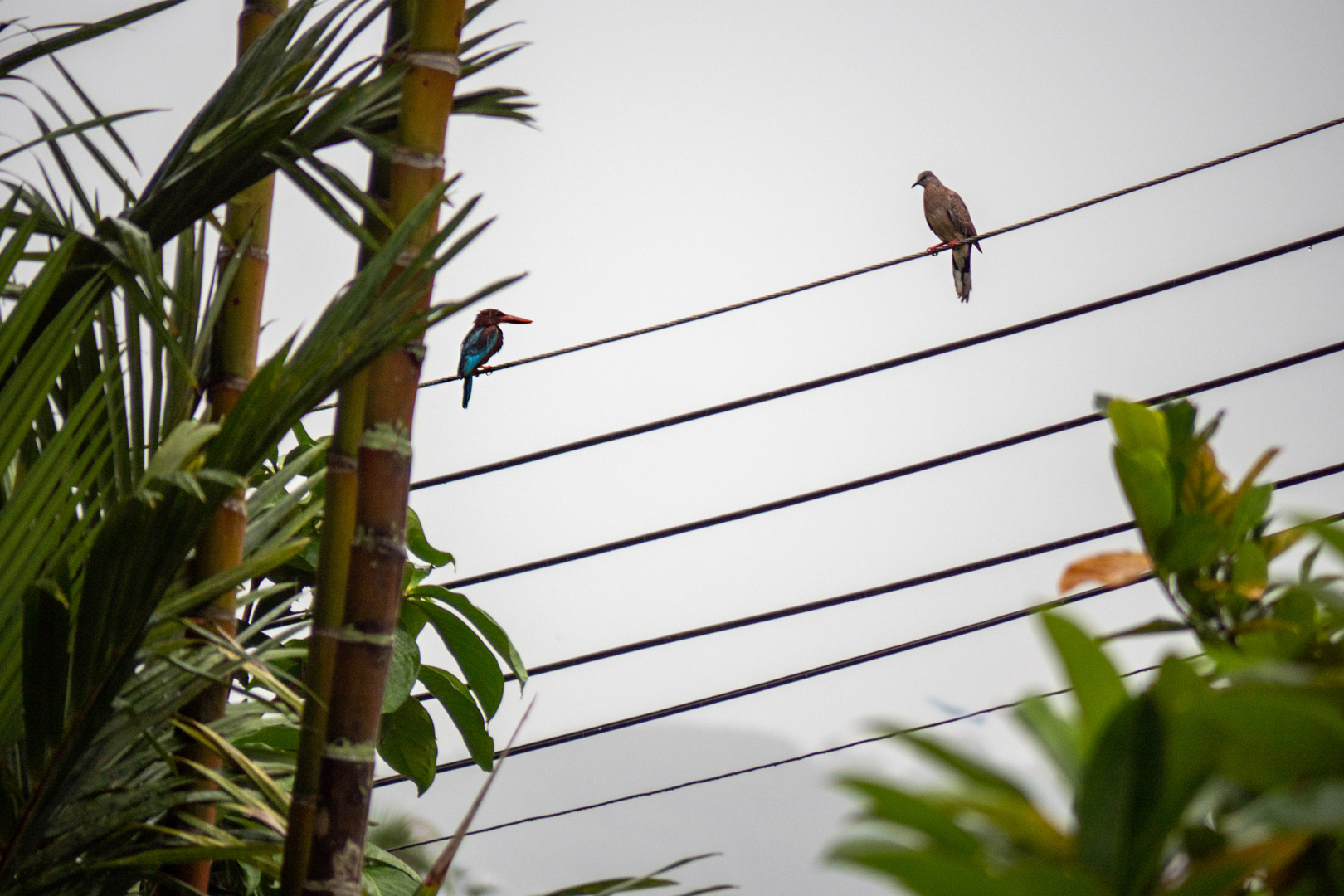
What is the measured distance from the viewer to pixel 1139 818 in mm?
404

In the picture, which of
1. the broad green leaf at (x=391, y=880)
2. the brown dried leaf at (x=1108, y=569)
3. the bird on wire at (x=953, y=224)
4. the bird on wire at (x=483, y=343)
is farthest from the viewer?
the bird on wire at (x=953, y=224)

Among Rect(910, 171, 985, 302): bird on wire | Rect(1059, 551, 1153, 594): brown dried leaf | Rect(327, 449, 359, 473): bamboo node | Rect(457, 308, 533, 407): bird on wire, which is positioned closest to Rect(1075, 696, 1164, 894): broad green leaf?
Rect(1059, 551, 1153, 594): brown dried leaf

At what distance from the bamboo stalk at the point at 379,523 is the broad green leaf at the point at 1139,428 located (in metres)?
0.65

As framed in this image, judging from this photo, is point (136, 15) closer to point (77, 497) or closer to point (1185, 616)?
point (77, 497)

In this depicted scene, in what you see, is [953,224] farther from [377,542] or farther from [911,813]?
[911,813]

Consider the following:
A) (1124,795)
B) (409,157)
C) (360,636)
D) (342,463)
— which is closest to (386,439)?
(342,463)

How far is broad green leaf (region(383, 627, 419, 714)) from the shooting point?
76.5 inches

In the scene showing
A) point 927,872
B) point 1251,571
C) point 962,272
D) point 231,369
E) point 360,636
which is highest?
point 962,272

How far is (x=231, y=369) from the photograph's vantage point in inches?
52.4

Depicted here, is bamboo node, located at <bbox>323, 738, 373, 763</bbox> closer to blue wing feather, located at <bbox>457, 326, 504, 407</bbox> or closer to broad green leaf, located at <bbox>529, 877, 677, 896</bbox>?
broad green leaf, located at <bbox>529, 877, 677, 896</bbox>

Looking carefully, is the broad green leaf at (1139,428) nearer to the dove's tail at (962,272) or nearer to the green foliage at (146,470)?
the green foliage at (146,470)

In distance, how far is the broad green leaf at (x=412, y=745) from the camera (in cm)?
212

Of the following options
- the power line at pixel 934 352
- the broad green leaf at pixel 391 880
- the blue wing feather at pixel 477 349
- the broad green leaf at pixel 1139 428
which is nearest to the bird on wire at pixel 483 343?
the blue wing feather at pixel 477 349

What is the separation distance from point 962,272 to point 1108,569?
572cm
